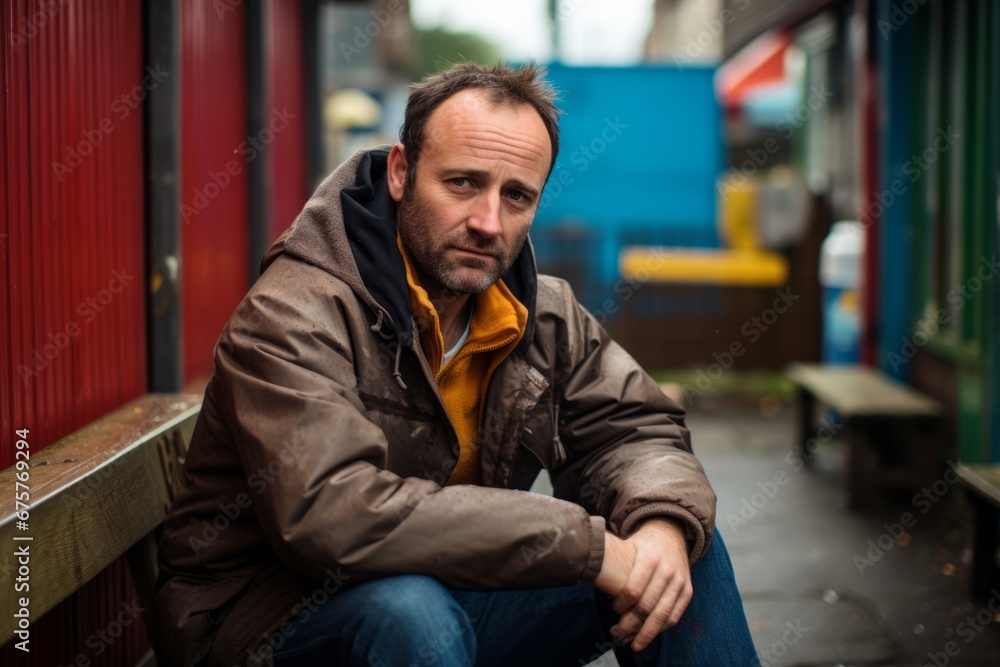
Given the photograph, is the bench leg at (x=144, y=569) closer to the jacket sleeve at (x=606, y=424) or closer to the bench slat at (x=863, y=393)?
the jacket sleeve at (x=606, y=424)

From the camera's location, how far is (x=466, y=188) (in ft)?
8.60

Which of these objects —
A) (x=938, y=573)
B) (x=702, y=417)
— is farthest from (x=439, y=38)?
(x=938, y=573)

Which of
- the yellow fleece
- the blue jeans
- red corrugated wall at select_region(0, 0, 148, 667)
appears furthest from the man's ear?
the blue jeans

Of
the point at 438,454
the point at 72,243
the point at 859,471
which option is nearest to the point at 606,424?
the point at 438,454

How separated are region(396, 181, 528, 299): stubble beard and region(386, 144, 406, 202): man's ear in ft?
0.14

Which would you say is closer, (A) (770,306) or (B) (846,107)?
(A) (770,306)

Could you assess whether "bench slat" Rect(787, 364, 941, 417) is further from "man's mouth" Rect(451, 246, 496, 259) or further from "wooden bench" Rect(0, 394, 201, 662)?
"wooden bench" Rect(0, 394, 201, 662)

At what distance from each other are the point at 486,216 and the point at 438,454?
0.59m

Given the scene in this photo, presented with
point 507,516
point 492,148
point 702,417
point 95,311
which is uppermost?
point 492,148

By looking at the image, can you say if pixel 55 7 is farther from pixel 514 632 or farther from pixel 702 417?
pixel 702 417

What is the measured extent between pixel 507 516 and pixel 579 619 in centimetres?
61

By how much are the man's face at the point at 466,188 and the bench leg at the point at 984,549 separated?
2.72m

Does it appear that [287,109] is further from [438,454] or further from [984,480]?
[438,454]

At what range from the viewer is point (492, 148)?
8.48 ft
